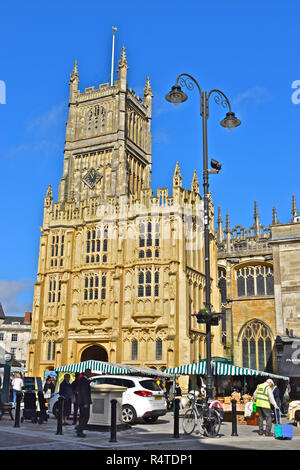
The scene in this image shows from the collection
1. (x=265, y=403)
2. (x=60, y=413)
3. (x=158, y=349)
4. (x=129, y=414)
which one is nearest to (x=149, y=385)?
(x=129, y=414)

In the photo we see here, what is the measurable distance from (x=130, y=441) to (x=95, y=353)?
31.2 metres

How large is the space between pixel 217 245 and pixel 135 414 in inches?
1247

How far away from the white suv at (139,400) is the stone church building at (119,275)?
17.4 m

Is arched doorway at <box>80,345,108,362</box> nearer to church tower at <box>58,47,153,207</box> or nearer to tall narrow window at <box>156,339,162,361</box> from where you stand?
tall narrow window at <box>156,339,162,361</box>

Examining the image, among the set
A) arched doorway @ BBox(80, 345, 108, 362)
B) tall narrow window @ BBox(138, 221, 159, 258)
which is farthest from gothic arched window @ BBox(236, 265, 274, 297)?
arched doorway @ BBox(80, 345, 108, 362)

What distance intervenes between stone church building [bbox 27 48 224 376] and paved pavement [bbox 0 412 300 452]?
22.1 m

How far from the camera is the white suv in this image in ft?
63.1

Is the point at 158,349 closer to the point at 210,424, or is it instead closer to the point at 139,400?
the point at 139,400

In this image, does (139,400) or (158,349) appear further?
(158,349)

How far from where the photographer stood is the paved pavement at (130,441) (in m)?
12.0

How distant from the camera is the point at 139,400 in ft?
63.4

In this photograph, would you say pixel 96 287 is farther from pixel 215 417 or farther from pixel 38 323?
pixel 215 417
